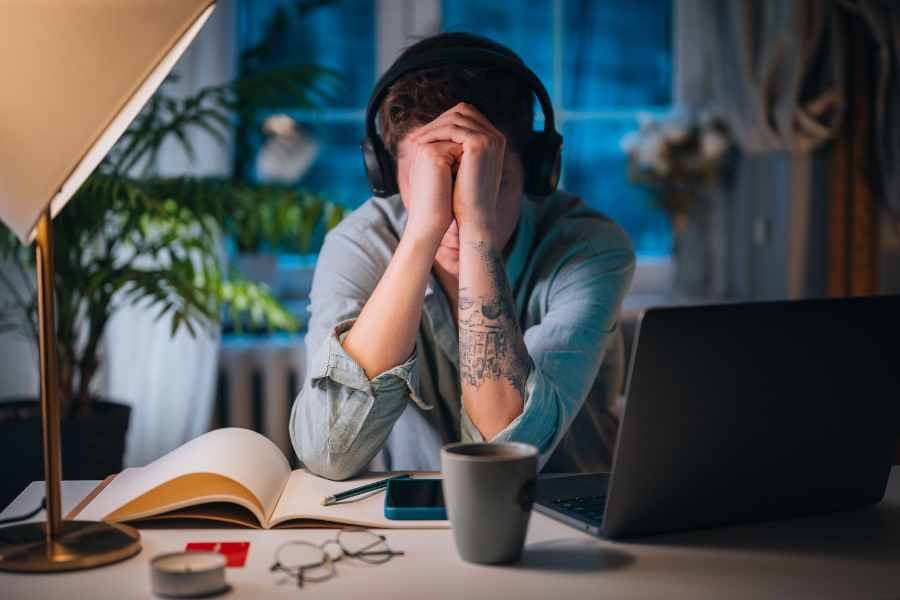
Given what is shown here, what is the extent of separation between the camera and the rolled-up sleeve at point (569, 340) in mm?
867

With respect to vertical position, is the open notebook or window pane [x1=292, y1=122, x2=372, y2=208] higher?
window pane [x1=292, y1=122, x2=372, y2=208]

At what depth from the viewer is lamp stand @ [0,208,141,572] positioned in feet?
1.93

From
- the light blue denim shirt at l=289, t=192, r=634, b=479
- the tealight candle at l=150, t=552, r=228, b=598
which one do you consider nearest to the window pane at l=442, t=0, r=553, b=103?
the light blue denim shirt at l=289, t=192, r=634, b=479

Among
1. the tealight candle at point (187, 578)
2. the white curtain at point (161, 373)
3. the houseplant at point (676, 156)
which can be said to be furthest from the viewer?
the houseplant at point (676, 156)

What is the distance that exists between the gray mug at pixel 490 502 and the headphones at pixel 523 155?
0.55 metres

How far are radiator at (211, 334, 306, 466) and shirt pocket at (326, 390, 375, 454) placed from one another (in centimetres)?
147

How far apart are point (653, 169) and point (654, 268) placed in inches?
16.4

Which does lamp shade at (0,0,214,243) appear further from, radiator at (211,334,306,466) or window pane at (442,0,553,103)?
window pane at (442,0,553,103)

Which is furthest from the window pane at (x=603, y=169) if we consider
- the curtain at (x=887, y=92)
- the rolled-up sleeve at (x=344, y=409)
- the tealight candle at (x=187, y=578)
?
the tealight candle at (x=187, y=578)

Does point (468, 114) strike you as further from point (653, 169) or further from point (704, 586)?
point (653, 169)

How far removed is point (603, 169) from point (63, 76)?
2426 mm

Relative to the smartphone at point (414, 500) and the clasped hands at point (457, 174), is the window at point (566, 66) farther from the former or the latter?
the smartphone at point (414, 500)

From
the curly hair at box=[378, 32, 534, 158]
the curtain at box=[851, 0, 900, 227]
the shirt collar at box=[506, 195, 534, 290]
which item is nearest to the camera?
the curly hair at box=[378, 32, 534, 158]

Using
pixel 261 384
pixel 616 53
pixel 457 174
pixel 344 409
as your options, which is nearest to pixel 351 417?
pixel 344 409
